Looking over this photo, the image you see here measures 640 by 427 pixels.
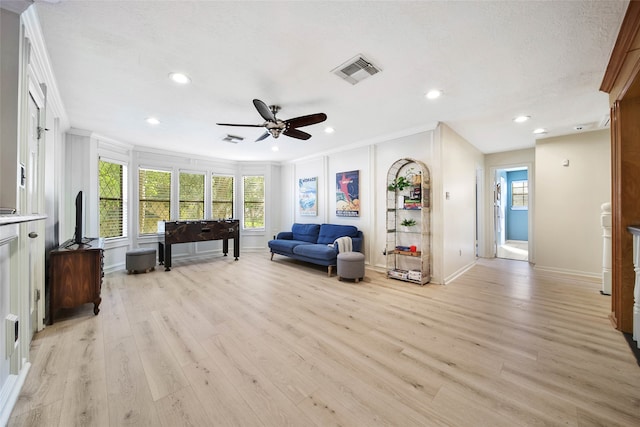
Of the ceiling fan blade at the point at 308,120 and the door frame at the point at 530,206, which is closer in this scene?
the ceiling fan blade at the point at 308,120

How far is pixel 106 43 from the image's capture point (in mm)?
2014

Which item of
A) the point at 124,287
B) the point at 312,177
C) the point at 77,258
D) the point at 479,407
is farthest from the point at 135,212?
the point at 479,407

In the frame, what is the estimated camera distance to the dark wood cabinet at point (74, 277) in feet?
8.66

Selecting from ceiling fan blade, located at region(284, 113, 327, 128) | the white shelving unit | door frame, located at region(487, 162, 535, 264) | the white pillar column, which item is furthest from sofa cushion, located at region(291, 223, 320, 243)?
the white pillar column

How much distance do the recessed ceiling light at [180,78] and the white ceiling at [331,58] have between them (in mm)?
81

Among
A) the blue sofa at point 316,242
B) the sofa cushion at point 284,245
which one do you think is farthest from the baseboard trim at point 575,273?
the sofa cushion at point 284,245

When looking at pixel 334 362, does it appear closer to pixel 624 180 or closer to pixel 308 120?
pixel 308 120

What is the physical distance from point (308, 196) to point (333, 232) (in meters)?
1.41

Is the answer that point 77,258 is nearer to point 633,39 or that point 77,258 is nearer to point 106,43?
point 106,43

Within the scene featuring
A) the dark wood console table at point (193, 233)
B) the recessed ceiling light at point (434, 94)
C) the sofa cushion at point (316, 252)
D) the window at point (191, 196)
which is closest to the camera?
the recessed ceiling light at point (434, 94)

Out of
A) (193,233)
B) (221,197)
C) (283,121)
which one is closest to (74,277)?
(193,233)

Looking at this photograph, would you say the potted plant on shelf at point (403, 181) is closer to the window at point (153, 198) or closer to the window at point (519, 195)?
the window at point (153, 198)

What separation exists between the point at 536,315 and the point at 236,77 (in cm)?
416

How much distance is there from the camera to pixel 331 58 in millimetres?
2189
